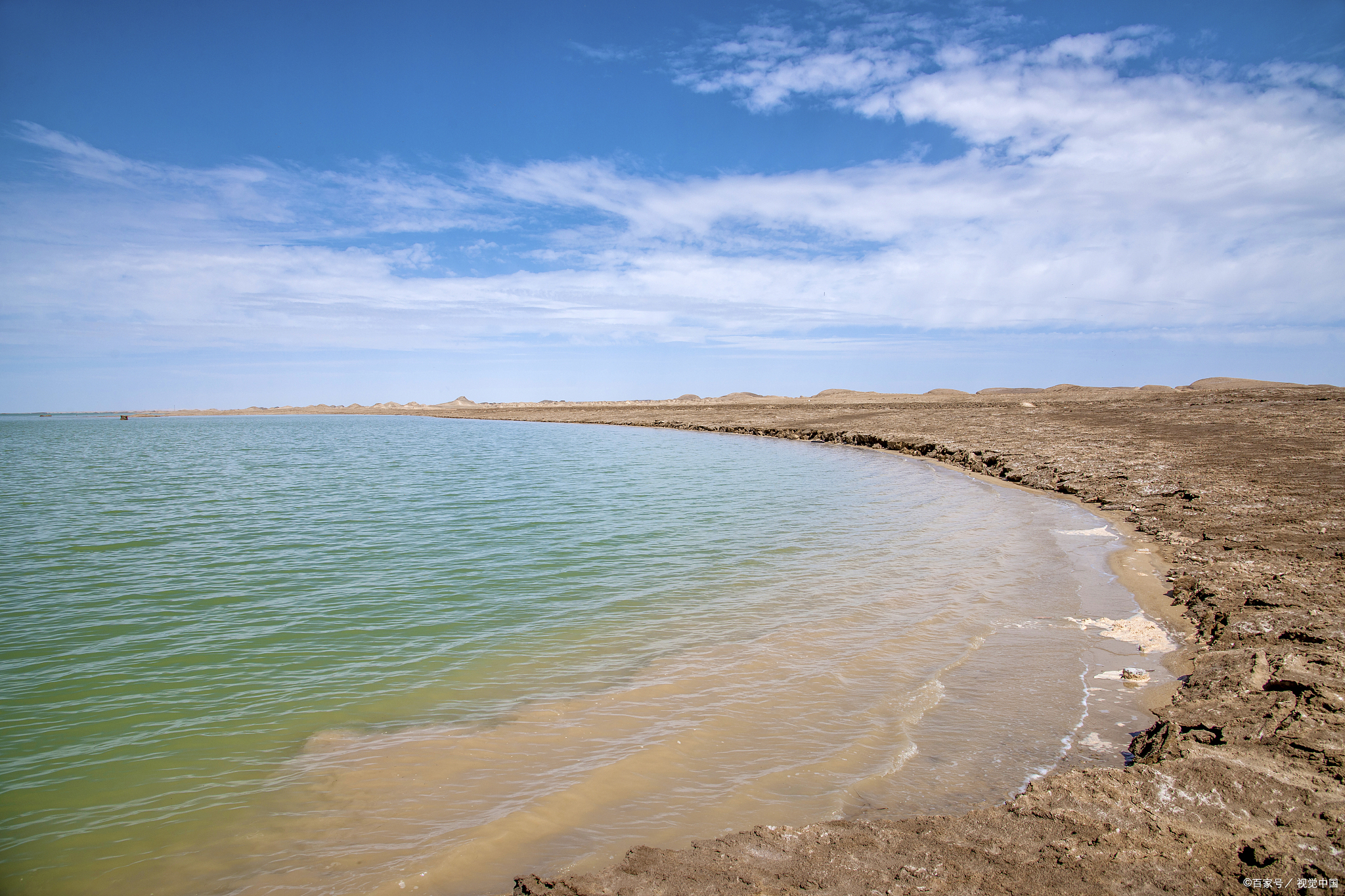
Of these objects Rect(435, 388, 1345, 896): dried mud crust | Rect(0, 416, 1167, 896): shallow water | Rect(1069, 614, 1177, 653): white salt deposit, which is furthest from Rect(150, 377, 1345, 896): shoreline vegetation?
Rect(0, 416, 1167, 896): shallow water

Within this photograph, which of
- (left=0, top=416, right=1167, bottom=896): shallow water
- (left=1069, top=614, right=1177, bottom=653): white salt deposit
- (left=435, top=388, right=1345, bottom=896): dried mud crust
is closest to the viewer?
(left=435, top=388, right=1345, bottom=896): dried mud crust

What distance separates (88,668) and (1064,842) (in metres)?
8.12

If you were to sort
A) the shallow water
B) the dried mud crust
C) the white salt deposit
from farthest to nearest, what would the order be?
1. the white salt deposit
2. the shallow water
3. the dried mud crust

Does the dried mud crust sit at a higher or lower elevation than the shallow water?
higher

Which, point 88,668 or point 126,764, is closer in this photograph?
point 126,764

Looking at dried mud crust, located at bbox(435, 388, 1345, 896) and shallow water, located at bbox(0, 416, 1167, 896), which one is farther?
shallow water, located at bbox(0, 416, 1167, 896)

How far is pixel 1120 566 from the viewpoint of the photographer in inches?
348

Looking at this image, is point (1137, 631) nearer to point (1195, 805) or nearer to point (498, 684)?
point (1195, 805)

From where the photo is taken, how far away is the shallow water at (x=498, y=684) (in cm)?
375

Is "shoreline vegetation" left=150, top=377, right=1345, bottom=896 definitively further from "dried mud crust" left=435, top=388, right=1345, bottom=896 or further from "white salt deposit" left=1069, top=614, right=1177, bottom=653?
"white salt deposit" left=1069, top=614, right=1177, bottom=653

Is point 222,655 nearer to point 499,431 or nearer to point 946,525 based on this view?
point 946,525

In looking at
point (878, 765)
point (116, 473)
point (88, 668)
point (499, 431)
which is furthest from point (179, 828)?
point (499, 431)

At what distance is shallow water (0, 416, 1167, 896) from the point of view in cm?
375

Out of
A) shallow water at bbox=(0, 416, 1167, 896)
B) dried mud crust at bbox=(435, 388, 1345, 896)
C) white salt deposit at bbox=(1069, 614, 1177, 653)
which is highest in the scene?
dried mud crust at bbox=(435, 388, 1345, 896)
